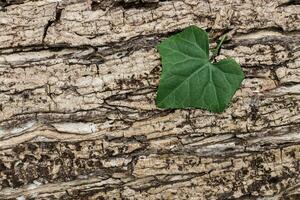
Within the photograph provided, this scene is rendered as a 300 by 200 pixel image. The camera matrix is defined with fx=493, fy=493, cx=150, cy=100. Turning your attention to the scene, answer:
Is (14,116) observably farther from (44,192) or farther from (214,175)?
(214,175)

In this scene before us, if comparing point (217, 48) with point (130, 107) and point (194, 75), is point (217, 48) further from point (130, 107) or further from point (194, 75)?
point (130, 107)

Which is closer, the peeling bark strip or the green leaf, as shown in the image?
the green leaf

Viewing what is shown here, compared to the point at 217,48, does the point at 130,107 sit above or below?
below

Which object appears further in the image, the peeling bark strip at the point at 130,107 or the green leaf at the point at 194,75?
the peeling bark strip at the point at 130,107

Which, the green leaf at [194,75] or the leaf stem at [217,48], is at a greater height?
the leaf stem at [217,48]

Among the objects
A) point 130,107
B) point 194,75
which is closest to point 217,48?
point 194,75

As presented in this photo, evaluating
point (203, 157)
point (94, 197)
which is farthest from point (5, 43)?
point (203, 157)
